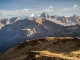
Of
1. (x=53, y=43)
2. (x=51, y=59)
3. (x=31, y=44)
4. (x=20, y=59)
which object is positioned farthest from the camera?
(x=31, y=44)

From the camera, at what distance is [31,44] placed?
266ft

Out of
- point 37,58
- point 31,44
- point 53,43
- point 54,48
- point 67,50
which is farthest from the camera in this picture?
point 31,44

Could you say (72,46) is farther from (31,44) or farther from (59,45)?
(31,44)

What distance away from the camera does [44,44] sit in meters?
76.2

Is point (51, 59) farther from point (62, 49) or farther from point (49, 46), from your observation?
point (49, 46)

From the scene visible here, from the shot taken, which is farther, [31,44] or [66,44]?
[31,44]

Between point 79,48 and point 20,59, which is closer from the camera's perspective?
point 20,59

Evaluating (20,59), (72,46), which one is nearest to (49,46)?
(72,46)

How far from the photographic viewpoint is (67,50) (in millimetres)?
63719

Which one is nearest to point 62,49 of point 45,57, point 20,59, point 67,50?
point 67,50

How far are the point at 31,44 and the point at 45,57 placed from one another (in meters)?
33.6

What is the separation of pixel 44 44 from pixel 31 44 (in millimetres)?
7178

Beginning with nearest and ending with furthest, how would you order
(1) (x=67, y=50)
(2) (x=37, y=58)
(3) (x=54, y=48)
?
(2) (x=37, y=58)
(1) (x=67, y=50)
(3) (x=54, y=48)

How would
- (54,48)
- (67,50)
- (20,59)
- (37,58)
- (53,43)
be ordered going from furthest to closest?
(53,43) < (54,48) < (67,50) < (20,59) < (37,58)
